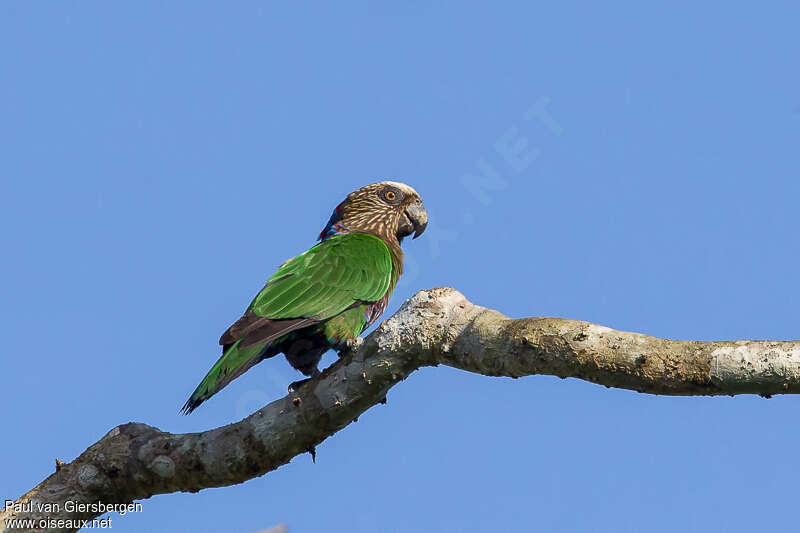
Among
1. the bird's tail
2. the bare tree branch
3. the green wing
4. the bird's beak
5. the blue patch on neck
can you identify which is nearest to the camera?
the bare tree branch

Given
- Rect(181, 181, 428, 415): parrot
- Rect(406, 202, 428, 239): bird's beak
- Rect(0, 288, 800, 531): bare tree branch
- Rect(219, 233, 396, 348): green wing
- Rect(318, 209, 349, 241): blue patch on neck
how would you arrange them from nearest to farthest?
Rect(0, 288, 800, 531): bare tree branch
Rect(181, 181, 428, 415): parrot
Rect(219, 233, 396, 348): green wing
Rect(318, 209, 349, 241): blue patch on neck
Rect(406, 202, 428, 239): bird's beak

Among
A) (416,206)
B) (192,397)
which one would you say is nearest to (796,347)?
(192,397)

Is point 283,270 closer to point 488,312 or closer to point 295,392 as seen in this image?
point 295,392

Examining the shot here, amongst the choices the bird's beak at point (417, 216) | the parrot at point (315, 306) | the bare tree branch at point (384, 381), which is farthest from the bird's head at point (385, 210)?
the bare tree branch at point (384, 381)

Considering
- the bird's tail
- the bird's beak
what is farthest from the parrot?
the bird's beak

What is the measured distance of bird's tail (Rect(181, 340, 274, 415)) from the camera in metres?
5.34

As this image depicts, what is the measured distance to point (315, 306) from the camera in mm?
6086

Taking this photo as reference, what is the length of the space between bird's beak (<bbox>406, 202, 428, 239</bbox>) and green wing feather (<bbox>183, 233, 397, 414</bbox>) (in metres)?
0.95

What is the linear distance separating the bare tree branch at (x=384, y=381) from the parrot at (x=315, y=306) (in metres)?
0.51

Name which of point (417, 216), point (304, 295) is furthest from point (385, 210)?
point (304, 295)

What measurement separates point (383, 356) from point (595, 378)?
1.17 metres

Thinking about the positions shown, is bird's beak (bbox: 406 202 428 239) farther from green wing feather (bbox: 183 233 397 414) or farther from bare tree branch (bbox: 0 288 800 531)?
bare tree branch (bbox: 0 288 800 531)

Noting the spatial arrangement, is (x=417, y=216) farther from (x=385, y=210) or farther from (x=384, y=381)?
(x=384, y=381)

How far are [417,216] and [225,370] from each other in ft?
10.5
